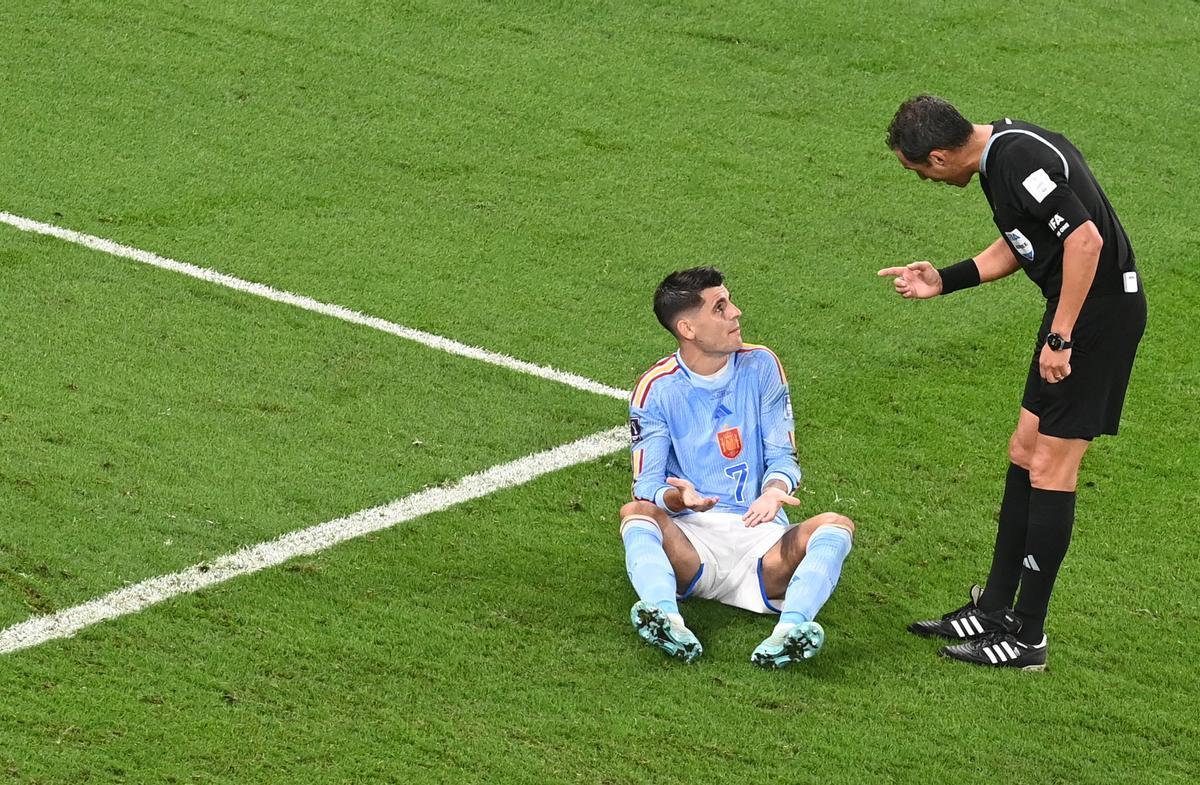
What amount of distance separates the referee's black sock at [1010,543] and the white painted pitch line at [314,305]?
2106 mm

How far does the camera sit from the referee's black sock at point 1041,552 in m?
5.06

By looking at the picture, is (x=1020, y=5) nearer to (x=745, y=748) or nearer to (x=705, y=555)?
(x=705, y=555)

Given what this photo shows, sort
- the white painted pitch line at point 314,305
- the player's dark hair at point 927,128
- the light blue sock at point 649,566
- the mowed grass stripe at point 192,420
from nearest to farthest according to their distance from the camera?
the player's dark hair at point 927,128, the light blue sock at point 649,566, the mowed grass stripe at point 192,420, the white painted pitch line at point 314,305

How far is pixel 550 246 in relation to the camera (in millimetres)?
8391

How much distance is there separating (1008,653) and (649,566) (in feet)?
3.73

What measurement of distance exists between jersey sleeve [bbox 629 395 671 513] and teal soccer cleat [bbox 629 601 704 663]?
16.3 inches

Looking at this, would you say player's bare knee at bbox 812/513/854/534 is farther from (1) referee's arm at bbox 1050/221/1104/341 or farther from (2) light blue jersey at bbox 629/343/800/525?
(1) referee's arm at bbox 1050/221/1104/341

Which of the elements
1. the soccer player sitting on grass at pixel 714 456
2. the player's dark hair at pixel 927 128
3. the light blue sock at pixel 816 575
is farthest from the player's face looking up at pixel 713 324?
the player's dark hair at pixel 927 128

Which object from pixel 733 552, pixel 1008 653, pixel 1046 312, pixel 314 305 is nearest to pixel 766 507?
pixel 733 552

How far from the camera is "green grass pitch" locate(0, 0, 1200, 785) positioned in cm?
473

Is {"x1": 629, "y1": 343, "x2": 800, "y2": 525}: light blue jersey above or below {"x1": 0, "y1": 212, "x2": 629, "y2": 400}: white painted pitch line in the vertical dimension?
above

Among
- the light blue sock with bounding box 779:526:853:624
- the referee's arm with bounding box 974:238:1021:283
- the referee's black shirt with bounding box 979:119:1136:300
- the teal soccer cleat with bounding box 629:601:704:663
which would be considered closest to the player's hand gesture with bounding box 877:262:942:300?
the referee's arm with bounding box 974:238:1021:283

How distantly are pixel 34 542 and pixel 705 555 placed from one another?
2.15 meters

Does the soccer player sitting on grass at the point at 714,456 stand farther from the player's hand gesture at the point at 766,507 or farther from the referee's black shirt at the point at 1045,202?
the referee's black shirt at the point at 1045,202
